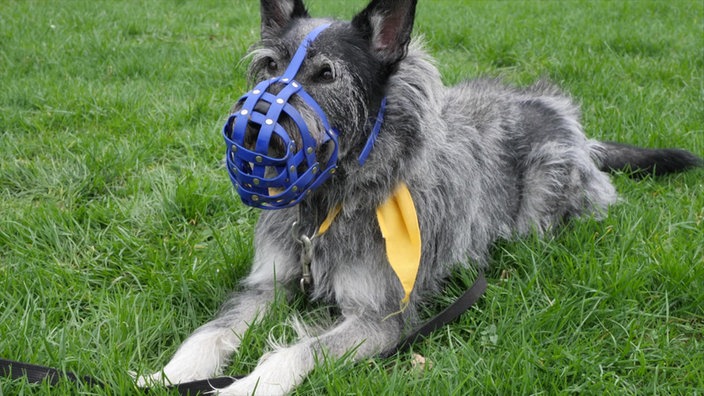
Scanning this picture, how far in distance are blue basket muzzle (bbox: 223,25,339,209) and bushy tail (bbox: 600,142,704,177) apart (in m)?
2.87

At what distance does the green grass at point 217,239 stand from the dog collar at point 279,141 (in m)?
0.81

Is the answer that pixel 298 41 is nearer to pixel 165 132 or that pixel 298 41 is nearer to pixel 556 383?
pixel 556 383

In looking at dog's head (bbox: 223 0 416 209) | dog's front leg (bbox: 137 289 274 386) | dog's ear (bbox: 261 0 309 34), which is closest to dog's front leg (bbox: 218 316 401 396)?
dog's front leg (bbox: 137 289 274 386)

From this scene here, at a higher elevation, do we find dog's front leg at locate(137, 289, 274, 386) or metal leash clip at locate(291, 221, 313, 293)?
metal leash clip at locate(291, 221, 313, 293)

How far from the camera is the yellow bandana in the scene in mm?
3137

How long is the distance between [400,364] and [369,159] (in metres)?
1.00

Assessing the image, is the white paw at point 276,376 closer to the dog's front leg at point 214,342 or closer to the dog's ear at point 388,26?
the dog's front leg at point 214,342

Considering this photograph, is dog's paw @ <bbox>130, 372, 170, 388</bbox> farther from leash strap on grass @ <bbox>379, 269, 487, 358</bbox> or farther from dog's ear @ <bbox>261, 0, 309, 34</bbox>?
dog's ear @ <bbox>261, 0, 309, 34</bbox>

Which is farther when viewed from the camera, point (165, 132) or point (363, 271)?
point (165, 132)

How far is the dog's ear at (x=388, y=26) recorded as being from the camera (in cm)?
294

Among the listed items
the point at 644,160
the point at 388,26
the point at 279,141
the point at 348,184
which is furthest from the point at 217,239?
the point at 644,160

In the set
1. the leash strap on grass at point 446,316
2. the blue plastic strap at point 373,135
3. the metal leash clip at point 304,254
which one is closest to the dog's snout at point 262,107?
the blue plastic strap at point 373,135

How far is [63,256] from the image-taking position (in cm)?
381

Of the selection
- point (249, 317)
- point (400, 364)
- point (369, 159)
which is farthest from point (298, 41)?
point (400, 364)
